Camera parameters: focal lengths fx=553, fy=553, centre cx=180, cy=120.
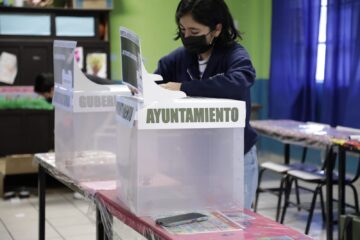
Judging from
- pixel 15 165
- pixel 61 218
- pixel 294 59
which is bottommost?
pixel 61 218

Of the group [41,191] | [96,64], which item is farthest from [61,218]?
[96,64]

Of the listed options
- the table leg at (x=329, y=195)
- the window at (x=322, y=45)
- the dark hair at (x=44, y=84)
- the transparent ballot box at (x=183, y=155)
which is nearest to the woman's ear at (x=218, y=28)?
the transparent ballot box at (x=183, y=155)

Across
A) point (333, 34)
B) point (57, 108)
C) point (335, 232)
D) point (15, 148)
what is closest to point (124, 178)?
point (57, 108)

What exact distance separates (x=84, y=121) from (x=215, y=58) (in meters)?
0.74

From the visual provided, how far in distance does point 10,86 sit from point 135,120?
4.57m

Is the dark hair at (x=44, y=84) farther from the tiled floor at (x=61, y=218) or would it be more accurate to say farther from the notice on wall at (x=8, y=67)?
the notice on wall at (x=8, y=67)

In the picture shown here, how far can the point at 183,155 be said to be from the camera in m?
1.75

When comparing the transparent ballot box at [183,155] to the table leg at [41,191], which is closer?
the transparent ballot box at [183,155]

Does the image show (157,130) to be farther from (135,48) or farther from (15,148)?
(15,148)

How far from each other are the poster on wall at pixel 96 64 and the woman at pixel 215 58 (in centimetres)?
430

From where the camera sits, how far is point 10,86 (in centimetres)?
593

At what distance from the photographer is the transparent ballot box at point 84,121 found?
2412 millimetres

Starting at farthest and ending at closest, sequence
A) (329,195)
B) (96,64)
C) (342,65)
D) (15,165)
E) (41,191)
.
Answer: (96,64) < (342,65) < (15,165) < (329,195) < (41,191)

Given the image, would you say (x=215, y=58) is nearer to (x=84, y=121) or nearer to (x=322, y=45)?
(x=84, y=121)
